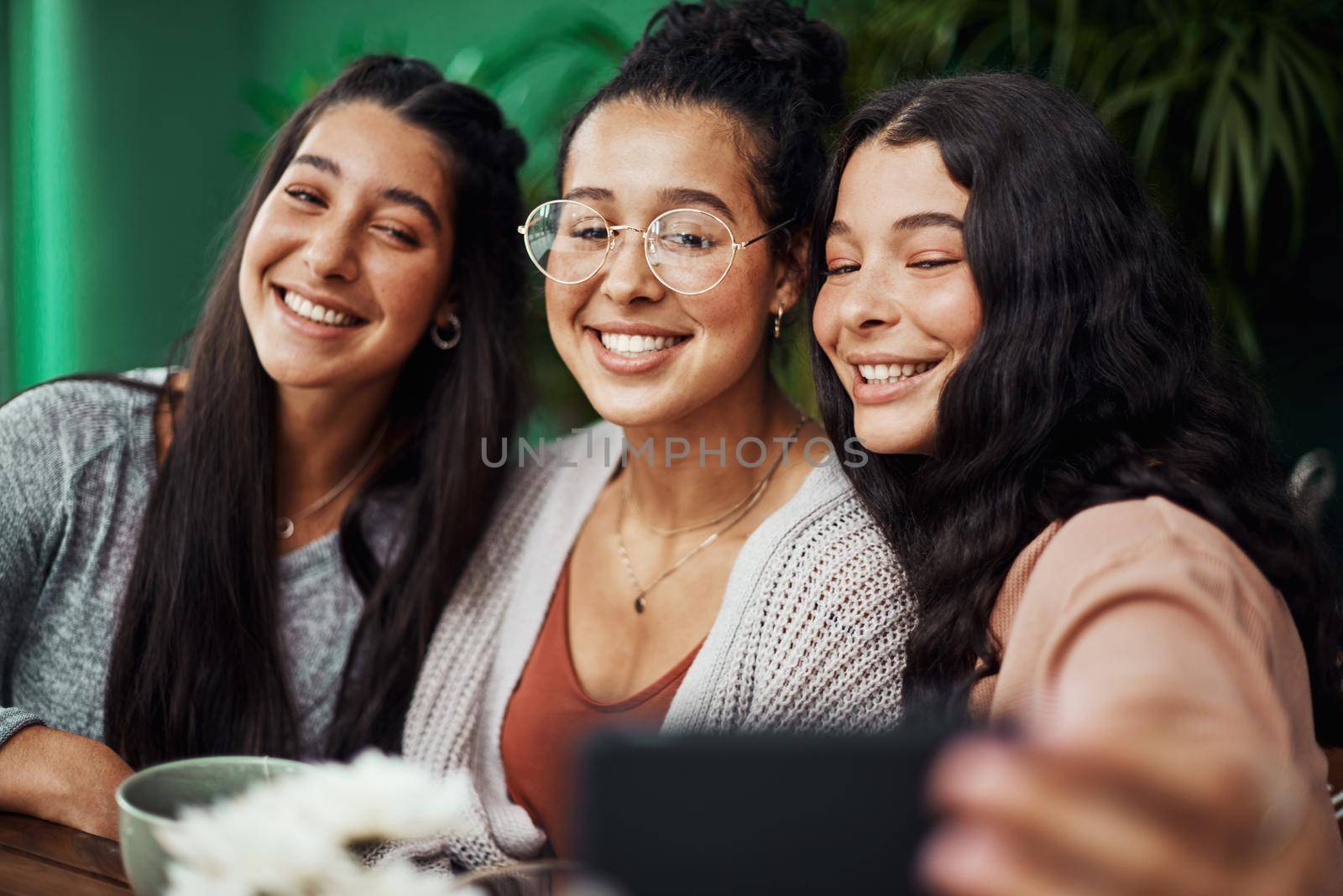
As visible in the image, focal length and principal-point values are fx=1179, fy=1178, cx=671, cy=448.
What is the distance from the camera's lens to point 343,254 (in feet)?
5.83

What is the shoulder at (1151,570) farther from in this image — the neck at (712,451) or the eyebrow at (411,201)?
the eyebrow at (411,201)

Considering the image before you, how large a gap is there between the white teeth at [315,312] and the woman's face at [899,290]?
81cm

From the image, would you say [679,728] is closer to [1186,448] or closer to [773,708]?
[773,708]

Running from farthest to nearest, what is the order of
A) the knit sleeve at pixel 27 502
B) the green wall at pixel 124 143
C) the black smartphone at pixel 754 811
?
the green wall at pixel 124 143, the knit sleeve at pixel 27 502, the black smartphone at pixel 754 811

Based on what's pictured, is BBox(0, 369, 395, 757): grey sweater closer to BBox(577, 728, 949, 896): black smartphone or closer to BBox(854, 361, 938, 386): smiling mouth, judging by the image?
BBox(854, 361, 938, 386): smiling mouth

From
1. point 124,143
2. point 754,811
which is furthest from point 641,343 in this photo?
point 124,143

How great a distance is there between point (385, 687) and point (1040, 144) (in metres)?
1.18

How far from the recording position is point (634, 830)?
523 mm

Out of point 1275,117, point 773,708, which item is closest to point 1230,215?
point 1275,117

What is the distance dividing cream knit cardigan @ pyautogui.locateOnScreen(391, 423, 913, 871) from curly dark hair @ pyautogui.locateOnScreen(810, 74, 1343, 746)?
6.2 inches

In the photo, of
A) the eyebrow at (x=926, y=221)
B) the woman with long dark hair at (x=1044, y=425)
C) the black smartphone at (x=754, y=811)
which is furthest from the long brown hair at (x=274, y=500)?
the black smartphone at (x=754, y=811)

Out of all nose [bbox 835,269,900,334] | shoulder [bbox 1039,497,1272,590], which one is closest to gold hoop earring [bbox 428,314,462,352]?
nose [bbox 835,269,900,334]

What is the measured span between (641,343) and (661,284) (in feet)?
0.30

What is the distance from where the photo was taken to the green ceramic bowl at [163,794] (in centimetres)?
87
